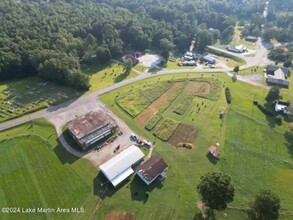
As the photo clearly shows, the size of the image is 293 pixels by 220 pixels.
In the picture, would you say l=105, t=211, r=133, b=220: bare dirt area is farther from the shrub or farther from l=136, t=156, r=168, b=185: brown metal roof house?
the shrub

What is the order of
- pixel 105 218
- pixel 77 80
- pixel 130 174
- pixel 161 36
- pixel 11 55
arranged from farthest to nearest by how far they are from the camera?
pixel 161 36 < pixel 11 55 < pixel 77 80 < pixel 130 174 < pixel 105 218

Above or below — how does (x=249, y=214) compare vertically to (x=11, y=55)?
below

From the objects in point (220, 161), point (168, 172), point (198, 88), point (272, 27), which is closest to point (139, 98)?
point (198, 88)

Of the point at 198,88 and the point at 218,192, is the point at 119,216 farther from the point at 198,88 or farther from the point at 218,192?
the point at 198,88

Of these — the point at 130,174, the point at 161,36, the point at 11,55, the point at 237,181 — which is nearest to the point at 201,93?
the point at 237,181

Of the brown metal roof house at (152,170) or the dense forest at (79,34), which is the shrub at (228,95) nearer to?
the dense forest at (79,34)

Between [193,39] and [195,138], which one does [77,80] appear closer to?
[195,138]

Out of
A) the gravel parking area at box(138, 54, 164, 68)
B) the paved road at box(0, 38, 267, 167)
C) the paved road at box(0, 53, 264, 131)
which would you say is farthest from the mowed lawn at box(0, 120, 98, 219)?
the gravel parking area at box(138, 54, 164, 68)
